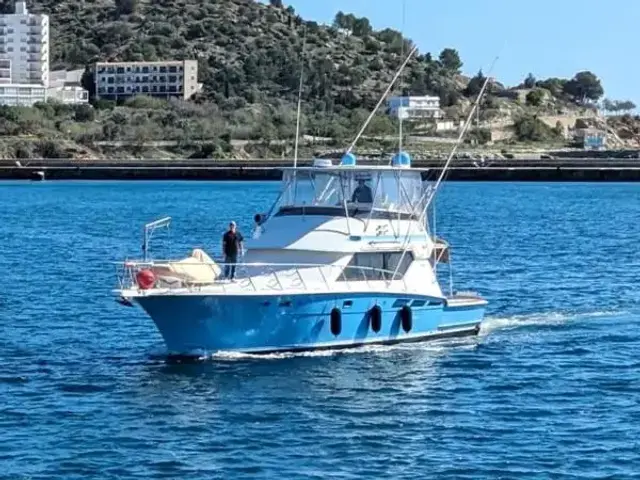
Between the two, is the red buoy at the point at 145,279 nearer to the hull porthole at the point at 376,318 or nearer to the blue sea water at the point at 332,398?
the blue sea water at the point at 332,398

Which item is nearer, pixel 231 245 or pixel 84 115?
pixel 231 245

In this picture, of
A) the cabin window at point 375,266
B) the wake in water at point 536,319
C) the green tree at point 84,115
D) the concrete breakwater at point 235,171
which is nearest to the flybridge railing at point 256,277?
the cabin window at point 375,266

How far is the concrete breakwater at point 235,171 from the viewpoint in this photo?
15462 cm

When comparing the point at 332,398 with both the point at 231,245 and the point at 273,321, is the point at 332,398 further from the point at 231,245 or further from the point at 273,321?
the point at 231,245

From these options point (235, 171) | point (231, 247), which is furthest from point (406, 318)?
point (235, 171)

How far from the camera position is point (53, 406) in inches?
1049

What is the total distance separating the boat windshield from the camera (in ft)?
111

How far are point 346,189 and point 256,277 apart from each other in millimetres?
3911

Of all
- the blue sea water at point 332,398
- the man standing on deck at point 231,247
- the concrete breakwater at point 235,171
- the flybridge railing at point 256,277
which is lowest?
the concrete breakwater at point 235,171

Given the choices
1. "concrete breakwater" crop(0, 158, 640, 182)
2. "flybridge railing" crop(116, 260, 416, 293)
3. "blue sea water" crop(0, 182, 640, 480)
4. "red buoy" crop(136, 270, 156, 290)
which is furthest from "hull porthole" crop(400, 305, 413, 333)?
"concrete breakwater" crop(0, 158, 640, 182)

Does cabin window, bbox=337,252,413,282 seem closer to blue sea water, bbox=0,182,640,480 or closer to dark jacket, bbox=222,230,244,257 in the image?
blue sea water, bbox=0,182,640,480

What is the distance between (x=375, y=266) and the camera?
108 feet

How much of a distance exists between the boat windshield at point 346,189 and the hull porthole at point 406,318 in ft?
8.24

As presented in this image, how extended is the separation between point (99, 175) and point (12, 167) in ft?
31.7
